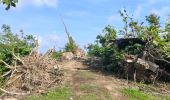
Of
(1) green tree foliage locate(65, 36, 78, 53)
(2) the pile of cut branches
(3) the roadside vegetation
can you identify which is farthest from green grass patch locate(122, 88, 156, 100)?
(1) green tree foliage locate(65, 36, 78, 53)

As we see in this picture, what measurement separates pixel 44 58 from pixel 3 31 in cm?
195

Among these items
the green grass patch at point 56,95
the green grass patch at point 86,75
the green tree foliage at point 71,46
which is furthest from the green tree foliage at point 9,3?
the green tree foliage at point 71,46

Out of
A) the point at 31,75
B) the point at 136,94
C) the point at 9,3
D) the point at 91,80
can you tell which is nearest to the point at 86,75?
the point at 91,80

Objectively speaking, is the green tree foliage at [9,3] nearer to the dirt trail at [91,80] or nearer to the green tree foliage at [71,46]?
the dirt trail at [91,80]

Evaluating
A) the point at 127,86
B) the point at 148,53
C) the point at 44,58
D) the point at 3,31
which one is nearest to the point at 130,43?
the point at 148,53

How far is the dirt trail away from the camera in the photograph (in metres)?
11.0

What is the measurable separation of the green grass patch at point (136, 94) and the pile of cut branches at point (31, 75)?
1937 millimetres

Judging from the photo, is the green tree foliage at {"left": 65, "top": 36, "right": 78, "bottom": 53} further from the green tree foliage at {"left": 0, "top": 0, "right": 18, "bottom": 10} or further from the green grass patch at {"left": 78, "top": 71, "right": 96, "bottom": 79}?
the green tree foliage at {"left": 0, "top": 0, "right": 18, "bottom": 10}

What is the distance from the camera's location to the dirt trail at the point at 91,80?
11.0 meters

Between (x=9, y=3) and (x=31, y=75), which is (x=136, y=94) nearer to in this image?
(x=31, y=75)

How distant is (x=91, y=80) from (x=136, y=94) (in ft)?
4.56

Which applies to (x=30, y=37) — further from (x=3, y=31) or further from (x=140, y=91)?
(x=140, y=91)

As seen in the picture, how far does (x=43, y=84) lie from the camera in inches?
A: 452

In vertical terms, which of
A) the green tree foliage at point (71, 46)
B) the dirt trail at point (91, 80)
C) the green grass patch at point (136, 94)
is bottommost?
the green grass patch at point (136, 94)
